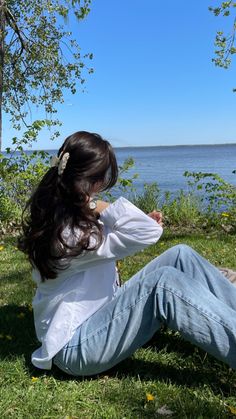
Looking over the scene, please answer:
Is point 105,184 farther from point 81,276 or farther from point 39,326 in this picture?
point 39,326

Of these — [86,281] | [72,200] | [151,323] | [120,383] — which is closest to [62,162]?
[72,200]

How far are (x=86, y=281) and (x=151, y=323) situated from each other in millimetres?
411

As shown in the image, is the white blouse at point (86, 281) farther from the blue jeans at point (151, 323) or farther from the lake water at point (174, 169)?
Result: the lake water at point (174, 169)

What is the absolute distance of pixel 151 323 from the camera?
8.16ft

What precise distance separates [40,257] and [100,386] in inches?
30.5

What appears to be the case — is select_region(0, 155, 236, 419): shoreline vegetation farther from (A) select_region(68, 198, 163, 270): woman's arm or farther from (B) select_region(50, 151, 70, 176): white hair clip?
(B) select_region(50, 151, 70, 176): white hair clip

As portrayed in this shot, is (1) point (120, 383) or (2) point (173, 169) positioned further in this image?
(2) point (173, 169)

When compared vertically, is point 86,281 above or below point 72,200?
below

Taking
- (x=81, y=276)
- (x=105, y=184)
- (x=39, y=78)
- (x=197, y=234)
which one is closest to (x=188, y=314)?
(x=81, y=276)

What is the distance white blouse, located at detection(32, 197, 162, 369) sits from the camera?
2.50 m

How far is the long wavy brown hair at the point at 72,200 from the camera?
94.9 inches

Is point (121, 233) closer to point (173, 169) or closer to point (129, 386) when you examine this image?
point (129, 386)

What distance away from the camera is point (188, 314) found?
2.39 m

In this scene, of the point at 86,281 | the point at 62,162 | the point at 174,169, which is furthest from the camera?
the point at 174,169
